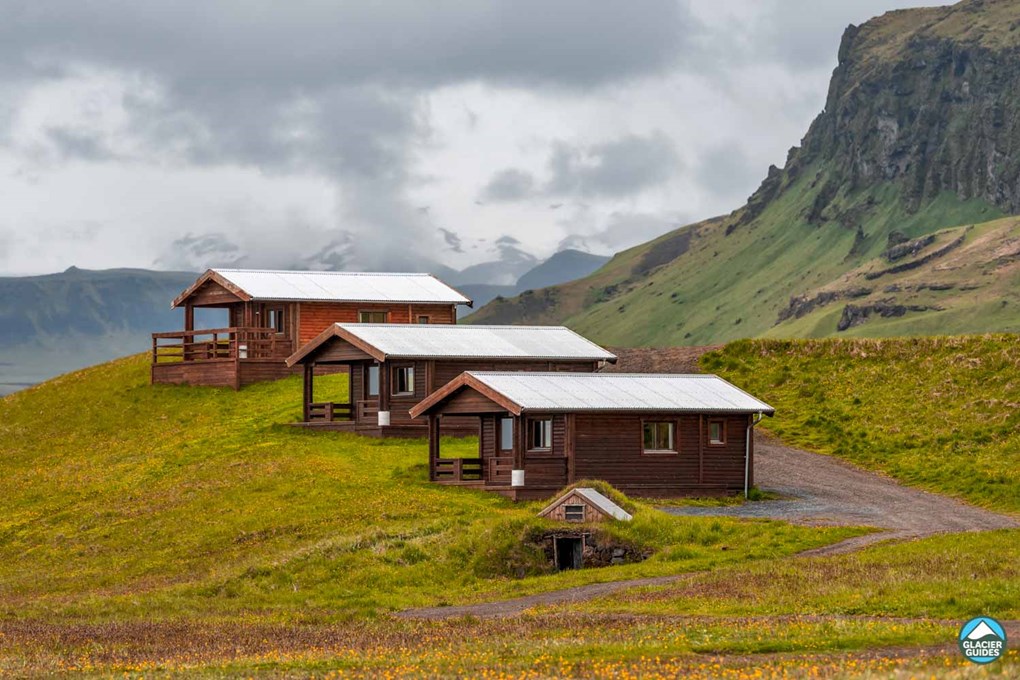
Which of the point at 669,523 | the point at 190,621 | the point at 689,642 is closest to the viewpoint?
the point at 689,642

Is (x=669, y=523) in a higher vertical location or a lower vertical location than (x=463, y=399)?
lower

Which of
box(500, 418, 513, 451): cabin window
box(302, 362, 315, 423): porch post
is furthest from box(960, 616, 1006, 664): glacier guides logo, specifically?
box(302, 362, 315, 423): porch post

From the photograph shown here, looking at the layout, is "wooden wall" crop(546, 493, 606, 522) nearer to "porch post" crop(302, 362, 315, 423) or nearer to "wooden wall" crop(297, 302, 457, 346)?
"porch post" crop(302, 362, 315, 423)

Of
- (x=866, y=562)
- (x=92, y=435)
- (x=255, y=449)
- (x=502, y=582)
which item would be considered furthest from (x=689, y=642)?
(x=92, y=435)

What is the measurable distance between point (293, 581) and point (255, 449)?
22.3 m

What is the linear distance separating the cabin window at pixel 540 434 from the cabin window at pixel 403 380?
12.0 m

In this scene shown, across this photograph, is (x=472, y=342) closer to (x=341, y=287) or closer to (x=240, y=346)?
(x=240, y=346)

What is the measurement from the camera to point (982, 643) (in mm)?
22656

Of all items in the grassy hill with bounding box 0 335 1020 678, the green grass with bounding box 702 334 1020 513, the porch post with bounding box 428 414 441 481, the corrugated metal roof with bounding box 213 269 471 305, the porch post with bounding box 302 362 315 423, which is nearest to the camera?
the grassy hill with bounding box 0 335 1020 678

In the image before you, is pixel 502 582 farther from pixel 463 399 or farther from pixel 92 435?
pixel 92 435

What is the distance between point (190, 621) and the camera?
123 ft

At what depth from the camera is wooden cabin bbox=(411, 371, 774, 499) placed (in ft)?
190

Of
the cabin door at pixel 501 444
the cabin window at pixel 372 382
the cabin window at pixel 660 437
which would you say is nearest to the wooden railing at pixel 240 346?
the cabin window at pixel 372 382

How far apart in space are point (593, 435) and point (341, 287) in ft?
108
